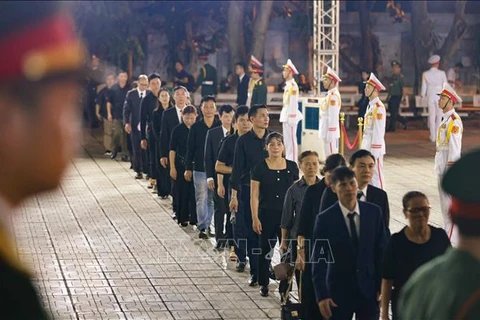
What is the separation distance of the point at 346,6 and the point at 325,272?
31267 millimetres

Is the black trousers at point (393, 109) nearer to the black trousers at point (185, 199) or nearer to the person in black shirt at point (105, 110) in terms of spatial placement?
the person in black shirt at point (105, 110)

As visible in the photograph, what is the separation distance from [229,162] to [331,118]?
820cm

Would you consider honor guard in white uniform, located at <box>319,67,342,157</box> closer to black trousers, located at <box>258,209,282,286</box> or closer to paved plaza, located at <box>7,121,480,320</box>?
paved plaza, located at <box>7,121,480,320</box>

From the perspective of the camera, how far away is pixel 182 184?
14922 millimetres

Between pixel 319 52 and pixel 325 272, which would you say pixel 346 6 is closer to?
pixel 319 52

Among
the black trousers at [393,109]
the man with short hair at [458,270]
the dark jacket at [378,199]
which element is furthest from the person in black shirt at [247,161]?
the black trousers at [393,109]

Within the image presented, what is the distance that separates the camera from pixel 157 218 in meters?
15.9

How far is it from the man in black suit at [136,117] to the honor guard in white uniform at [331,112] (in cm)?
334

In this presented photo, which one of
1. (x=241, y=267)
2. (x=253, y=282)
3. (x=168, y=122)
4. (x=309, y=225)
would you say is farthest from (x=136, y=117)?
(x=309, y=225)

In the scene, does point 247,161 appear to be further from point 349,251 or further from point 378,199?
point 349,251

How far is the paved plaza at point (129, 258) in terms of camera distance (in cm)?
1038

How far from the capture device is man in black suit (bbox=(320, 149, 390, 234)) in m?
7.90

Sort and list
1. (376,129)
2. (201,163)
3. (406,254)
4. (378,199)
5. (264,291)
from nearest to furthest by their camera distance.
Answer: (406,254) → (378,199) → (264,291) → (201,163) → (376,129)

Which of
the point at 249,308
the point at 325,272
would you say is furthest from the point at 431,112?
the point at 325,272
